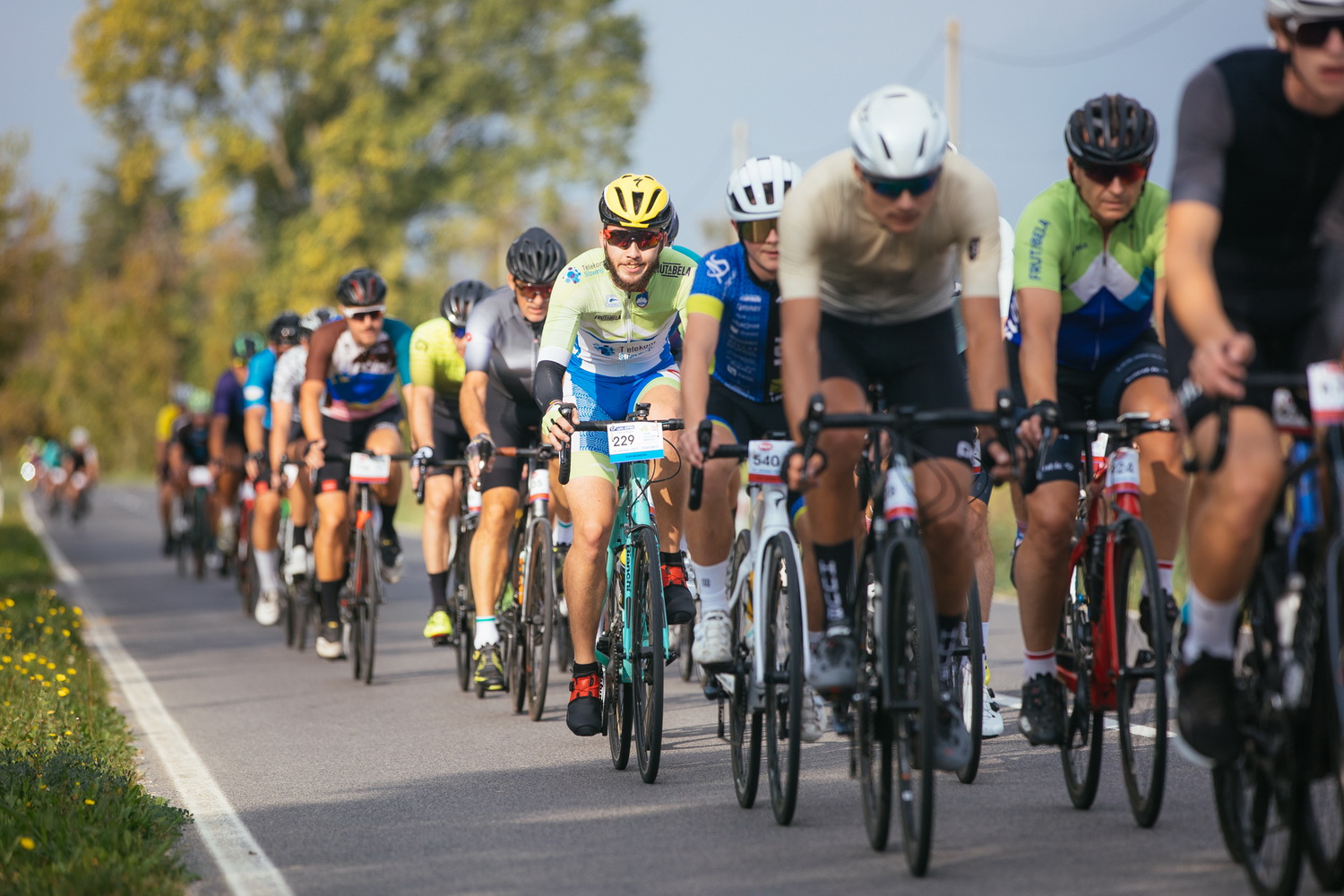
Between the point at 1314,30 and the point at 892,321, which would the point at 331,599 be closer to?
the point at 892,321

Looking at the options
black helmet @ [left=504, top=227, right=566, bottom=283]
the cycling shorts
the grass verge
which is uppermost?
black helmet @ [left=504, top=227, right=566, bottom=283]

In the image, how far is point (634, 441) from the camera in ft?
22.7

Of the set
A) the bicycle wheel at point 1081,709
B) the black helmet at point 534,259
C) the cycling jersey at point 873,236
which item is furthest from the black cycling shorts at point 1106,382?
the black helmet at point 534,259

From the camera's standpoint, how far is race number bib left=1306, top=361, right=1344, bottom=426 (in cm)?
416

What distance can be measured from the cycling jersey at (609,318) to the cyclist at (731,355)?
66 cm

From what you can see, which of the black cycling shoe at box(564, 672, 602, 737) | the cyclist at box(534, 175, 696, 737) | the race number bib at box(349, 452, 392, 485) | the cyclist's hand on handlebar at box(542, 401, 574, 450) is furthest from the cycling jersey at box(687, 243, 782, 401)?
the race number bib at box(349, 452, 392, 485)

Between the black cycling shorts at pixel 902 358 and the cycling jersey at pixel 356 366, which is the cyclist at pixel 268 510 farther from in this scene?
the black cycling shorts at pixel 902 358

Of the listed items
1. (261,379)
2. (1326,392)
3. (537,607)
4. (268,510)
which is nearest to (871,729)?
(1326,392)

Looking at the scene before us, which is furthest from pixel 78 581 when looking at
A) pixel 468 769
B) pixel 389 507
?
pixel 468 769

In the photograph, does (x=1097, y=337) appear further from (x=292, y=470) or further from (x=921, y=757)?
(x=292, y=470)

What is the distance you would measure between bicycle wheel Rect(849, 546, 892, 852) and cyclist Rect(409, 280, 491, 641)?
498cm

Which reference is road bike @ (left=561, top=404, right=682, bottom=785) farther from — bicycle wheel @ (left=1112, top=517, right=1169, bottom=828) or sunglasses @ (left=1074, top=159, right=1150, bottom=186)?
sunglasses @ (left=1074, top=159, right=1150, bottom=186)

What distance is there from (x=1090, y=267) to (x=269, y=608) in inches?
356

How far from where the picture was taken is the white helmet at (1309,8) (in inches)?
168
